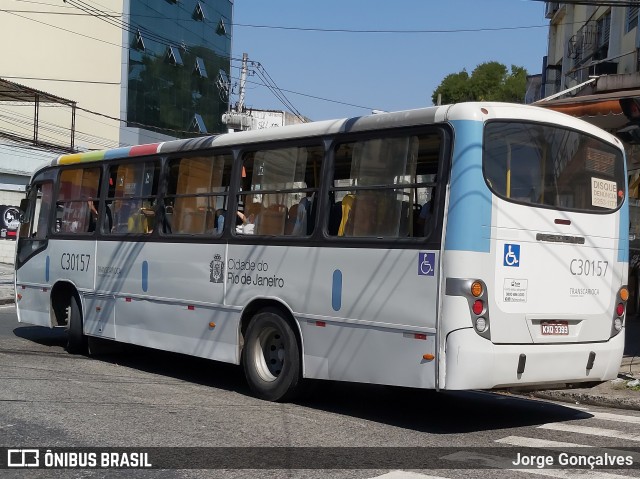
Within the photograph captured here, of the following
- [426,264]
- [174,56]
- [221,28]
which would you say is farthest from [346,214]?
[221,28]

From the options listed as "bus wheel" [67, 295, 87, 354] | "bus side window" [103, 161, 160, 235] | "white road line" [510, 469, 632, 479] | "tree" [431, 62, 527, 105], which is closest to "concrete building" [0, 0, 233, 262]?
A: "tree" [431, 62, 527, 105]

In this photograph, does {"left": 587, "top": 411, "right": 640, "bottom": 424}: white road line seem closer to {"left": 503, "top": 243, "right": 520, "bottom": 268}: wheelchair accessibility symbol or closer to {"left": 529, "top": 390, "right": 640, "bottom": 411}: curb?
{"left": 529, "top": 390, "right": 640, "bottom": 411}: curb

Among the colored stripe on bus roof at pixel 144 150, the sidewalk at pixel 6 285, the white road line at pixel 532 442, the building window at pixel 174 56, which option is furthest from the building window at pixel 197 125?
the white road line at pixel 532 442

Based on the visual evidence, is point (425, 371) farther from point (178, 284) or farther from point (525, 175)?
point (178, 284)

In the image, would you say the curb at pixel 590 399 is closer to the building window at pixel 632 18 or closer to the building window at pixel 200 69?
the building window at pixel 632 18

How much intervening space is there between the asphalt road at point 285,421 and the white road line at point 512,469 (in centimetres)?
2

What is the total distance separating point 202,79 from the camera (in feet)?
189

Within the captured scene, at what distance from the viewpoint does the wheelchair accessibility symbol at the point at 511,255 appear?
26.5 feet

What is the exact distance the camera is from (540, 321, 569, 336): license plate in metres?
8.29

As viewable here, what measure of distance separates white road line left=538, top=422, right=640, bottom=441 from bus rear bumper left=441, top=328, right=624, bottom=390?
0.48 meters

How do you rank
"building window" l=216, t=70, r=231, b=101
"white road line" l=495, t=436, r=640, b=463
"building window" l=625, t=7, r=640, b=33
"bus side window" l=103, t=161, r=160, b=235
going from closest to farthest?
"white road line" l=495, t=436, r=640, b=463 < "bus side window" l=103, t=161, r=160, b=235 < "building window" l=625, t=7, r=640, b=33 < "building window" l=216, t=70, r=231, b=101

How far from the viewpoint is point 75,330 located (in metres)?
13.1

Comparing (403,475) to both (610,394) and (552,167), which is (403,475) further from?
(610,394)

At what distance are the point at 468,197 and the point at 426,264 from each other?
27.7 inches
